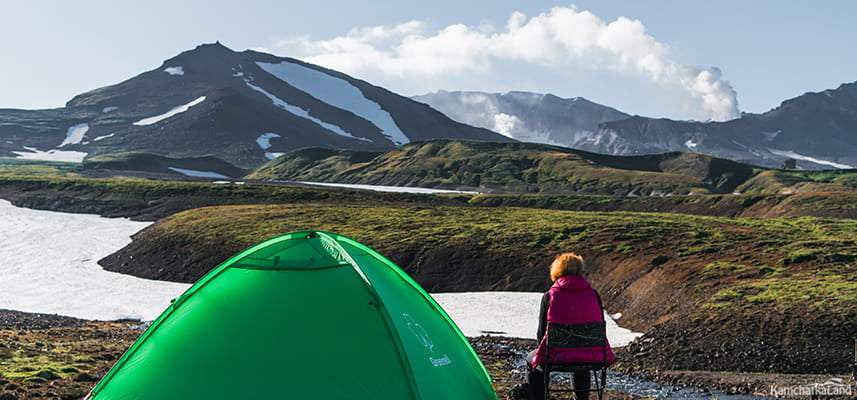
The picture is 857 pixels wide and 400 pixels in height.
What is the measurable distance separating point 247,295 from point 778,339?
1718 centimetres

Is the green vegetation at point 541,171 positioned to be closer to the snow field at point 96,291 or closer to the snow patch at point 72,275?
the snow patch at point 72,275

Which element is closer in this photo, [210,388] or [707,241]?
[210,388]

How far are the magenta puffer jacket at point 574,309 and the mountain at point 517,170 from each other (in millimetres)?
106038

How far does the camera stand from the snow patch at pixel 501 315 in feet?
89.2

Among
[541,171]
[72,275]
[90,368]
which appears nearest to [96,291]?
[72,275]

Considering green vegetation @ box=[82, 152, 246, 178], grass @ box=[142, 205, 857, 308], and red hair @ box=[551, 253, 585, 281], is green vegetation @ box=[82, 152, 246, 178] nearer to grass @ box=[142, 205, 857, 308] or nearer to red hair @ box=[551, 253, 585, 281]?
grass @ box=[142, 205, 857, 308]

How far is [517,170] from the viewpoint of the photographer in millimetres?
142625

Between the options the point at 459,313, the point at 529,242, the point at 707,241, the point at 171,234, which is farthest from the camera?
the point at 171,234

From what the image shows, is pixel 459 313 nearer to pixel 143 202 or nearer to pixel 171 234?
pixel 171 234

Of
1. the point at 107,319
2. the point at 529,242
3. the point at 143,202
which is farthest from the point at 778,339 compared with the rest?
the point at 143,202

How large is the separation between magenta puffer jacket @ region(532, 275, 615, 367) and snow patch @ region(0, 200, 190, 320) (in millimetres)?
28034

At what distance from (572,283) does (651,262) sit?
27.5 meters

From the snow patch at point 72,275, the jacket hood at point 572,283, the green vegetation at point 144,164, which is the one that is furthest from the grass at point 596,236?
the green vegetation at point 144,164

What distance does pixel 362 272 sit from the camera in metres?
9.83
